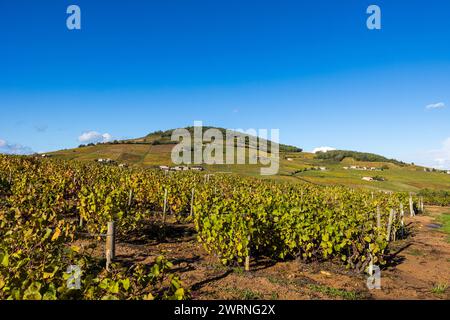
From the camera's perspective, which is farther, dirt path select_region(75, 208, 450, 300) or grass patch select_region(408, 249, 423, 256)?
grass patch select_region(408, 249, 423, 256)

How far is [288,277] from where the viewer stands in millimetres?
9555

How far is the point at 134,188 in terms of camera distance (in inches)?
780

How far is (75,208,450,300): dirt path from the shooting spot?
831 centimetres

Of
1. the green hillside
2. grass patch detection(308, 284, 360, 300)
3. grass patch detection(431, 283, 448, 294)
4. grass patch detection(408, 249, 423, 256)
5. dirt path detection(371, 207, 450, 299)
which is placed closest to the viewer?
grass patch detection(308, 284, 360, 300)

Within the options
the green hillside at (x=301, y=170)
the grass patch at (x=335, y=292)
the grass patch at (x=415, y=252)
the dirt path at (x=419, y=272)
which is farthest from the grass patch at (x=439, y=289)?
the green hillside at (x=301, y=170)

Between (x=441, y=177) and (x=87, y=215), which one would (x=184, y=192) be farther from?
(x=441, y=177)

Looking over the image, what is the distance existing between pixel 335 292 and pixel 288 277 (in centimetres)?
146

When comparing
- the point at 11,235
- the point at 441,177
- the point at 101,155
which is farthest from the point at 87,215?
the point at 441,177

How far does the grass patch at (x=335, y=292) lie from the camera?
A: 8.24 meters

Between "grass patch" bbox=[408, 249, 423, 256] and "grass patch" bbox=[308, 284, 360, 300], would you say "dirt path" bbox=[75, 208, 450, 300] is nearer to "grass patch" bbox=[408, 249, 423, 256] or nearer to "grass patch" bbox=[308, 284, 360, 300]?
"grass patch" bbox=[308, 284, 360, 300]

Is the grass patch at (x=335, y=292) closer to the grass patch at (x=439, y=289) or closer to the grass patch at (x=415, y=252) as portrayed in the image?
the grass patch at (x=439, y=289)

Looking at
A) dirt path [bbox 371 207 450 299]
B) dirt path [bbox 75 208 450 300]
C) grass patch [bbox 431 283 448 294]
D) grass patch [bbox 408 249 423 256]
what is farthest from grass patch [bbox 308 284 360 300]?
grass patch [bbox 408 249 423 256]

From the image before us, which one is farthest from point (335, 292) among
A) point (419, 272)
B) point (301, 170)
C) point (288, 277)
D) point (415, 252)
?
point (301, 170)

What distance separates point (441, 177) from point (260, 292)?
8646 cm
